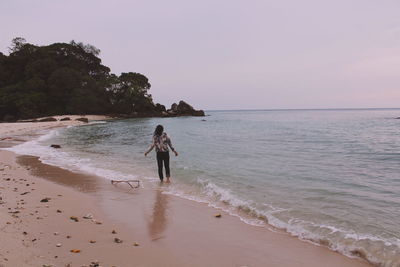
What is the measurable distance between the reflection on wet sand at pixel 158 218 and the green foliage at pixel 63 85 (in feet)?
221

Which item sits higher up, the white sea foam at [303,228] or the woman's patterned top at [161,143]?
the woman's patterned top at [161,143]

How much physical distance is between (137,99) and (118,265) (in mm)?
85259

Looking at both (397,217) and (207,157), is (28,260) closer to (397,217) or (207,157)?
(397,217)

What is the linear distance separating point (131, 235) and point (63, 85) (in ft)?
255

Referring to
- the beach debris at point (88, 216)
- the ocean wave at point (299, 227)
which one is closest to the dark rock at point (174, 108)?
the ocean wave at point (299, 227)

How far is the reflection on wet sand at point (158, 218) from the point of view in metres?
5.60

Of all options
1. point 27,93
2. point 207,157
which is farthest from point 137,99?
point 207,157

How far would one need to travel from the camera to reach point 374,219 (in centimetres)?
657

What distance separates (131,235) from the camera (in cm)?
539

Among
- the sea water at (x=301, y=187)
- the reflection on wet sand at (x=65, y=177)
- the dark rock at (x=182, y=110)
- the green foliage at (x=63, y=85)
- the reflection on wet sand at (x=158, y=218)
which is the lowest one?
the sea water at (x=301, y=187)

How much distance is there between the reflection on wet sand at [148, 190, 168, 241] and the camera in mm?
5598

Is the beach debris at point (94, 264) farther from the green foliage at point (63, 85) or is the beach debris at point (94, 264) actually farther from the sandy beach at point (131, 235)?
the green foliage at point (63, 85)

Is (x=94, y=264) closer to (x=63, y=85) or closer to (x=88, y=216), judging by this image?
(x=88, y=216)

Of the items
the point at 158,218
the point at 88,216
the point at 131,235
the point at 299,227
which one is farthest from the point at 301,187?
A: the point at 88,216
